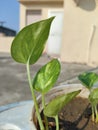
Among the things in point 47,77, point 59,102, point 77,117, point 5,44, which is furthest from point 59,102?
point 5,44

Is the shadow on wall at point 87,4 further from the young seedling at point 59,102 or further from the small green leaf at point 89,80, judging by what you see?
the young seedling at point 59,102

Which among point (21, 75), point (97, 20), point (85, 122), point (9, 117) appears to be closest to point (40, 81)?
point (85, 122)

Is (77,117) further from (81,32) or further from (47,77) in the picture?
(81,32)

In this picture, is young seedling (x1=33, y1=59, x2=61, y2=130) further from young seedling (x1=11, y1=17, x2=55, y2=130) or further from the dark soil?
the dark soil

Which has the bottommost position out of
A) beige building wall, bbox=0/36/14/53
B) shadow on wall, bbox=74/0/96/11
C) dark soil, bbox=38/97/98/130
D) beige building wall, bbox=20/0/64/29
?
beige building wall, bbox=0/36/14/53

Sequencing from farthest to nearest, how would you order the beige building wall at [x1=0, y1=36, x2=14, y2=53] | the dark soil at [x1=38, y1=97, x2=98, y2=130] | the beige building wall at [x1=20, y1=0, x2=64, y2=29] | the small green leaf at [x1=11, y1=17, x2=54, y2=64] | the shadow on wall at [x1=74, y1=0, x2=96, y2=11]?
the beige building wall at [x1=0, y1=36, x2=14, y2=53] → the beige building wall at [x1=20, y1=0, x2=64, y2=29] → the shadow on wall at [x1=74, y1=0, x2=96, y2=11] → the dark soil at [x1=38, y1=97, x2=98, y2=130] → the small green leaf at [x1=11, y1=17, x2=54, y2=64]

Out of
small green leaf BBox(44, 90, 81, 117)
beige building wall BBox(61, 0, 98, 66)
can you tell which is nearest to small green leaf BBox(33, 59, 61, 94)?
small green leaf BBox(44, 90, 81, 117)

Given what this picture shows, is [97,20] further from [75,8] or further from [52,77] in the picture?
[52,77]
